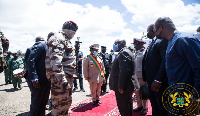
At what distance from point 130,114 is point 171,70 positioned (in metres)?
1.53

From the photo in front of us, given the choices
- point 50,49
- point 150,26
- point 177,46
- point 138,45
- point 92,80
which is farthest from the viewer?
point 92,80

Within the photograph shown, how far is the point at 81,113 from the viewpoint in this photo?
4.39m

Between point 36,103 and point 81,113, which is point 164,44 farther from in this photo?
point 81,113

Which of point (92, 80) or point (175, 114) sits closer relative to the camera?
point (175, 114)

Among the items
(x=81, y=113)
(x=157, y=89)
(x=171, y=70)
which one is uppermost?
(x=171, y=70)

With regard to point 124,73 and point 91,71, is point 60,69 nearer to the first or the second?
point 124,73

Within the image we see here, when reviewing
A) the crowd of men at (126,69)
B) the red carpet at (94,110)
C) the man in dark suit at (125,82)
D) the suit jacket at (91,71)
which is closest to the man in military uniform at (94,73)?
the suit jacket at (91,71)

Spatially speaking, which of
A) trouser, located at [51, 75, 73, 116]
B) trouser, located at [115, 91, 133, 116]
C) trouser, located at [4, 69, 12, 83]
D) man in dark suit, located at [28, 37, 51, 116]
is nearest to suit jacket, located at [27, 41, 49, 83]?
man in dark suit, located at [28, 37, 51, 116]

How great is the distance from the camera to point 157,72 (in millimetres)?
2756

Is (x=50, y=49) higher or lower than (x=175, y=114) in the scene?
higher

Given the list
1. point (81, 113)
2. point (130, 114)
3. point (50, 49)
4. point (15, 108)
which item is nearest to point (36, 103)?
point (50, 49)

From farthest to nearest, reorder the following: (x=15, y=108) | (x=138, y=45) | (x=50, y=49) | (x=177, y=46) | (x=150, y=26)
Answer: (x=15, y=108) < (x=138, y=45) < (x=150, y=26) < (x=50, y=49) < (x=177, y=46)

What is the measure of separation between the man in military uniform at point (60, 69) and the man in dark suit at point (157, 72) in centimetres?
159

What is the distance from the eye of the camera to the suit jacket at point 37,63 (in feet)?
9.81
